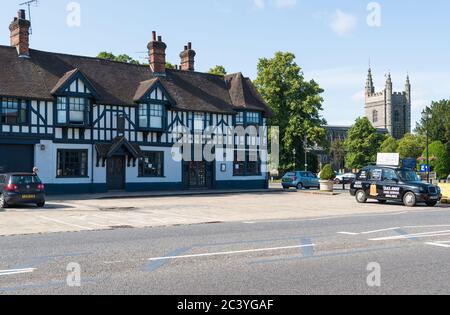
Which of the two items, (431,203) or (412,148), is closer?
(431,203)

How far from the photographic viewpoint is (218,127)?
41.1 metres

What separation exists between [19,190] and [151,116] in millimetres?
15929

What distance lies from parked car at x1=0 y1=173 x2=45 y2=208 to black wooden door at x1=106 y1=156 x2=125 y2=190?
12.7m

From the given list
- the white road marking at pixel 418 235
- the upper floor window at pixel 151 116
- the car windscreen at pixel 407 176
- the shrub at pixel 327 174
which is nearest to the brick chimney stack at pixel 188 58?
the upper floor window at pixel 151 116

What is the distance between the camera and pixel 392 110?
513ft

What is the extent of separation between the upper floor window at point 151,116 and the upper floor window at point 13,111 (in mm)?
7961

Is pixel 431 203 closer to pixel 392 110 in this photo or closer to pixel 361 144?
pixel 361 144

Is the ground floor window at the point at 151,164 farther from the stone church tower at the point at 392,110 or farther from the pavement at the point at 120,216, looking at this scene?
the stone church tower at the point at 392,110

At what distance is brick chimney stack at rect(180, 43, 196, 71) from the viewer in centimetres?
4522

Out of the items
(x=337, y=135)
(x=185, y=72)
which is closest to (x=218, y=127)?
(x=185, y=72)

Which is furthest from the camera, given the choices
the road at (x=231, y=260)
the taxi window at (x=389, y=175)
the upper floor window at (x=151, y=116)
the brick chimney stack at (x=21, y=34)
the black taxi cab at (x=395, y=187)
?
the upper floor window at (x=151, y=116)

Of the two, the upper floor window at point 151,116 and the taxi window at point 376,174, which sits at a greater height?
the upper floor window at point 151,116

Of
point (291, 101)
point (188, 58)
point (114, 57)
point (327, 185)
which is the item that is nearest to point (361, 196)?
point (327, 185)

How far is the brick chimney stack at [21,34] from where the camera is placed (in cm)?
3434
